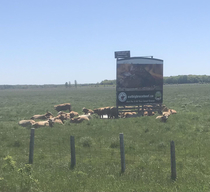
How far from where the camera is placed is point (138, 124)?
1619 cm

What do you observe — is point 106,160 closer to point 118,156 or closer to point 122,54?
point 118,156

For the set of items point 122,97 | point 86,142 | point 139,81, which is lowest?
point 86,142

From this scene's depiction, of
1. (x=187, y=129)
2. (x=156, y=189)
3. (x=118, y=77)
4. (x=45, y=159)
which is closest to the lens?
(x=156, y=189)

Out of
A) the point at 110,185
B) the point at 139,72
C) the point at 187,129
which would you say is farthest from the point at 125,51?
the point at 110,185

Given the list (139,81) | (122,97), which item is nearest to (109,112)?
(122,97)

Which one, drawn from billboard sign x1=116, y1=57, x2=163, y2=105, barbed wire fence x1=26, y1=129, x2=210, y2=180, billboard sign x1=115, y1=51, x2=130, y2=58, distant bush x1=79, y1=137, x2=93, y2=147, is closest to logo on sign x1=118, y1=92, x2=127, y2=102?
billboard sign x1=116, y1=57, x2=163, y2=105

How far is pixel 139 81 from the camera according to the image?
2062 cm

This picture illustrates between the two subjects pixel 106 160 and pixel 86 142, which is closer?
pixel 106 160

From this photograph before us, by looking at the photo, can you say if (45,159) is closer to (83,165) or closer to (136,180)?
(83,165)

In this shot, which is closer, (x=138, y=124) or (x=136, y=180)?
(x=136, y=180)

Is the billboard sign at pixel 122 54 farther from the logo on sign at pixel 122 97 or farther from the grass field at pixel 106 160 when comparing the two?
the grass field at pixel 106 160

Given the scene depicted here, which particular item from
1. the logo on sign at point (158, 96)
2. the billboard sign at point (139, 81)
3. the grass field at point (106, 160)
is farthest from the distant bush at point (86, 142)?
the logo on sign at point (158, 96)

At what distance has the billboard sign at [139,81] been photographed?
20.3 meters

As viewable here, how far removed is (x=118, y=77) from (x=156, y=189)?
14527mm
